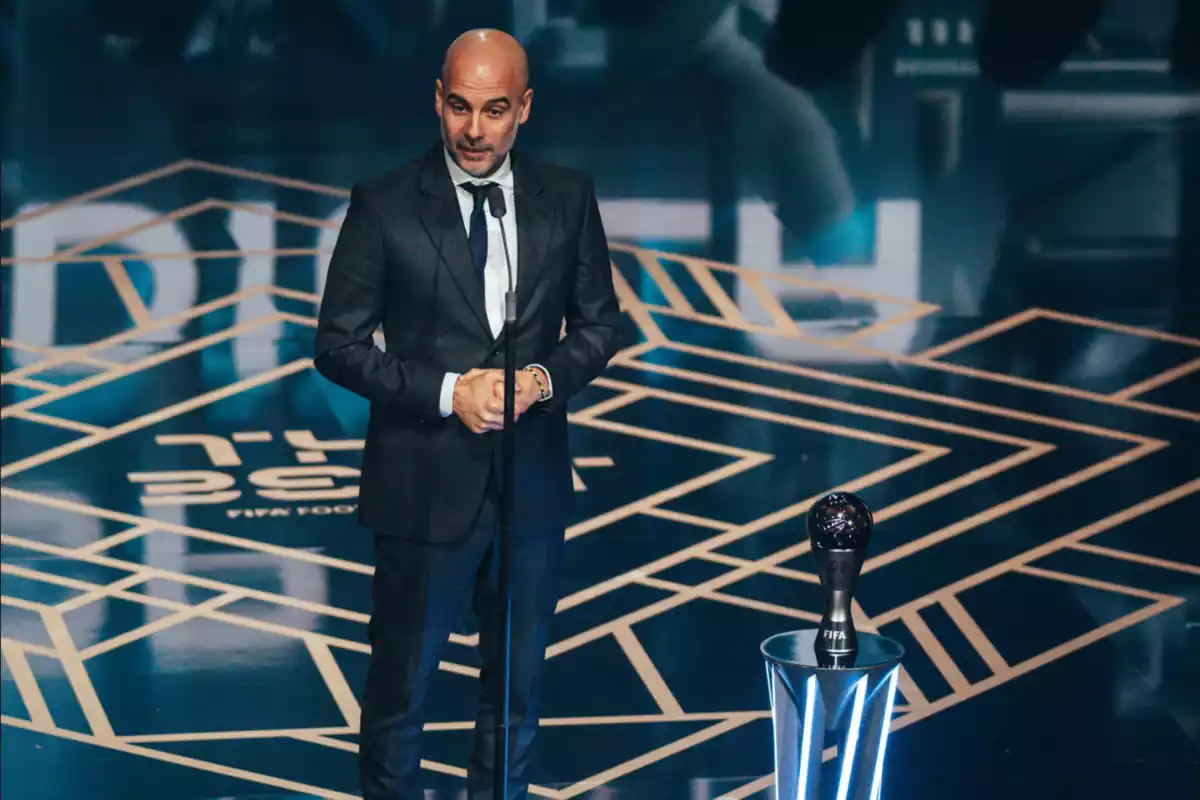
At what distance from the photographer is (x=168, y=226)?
16.8 ft

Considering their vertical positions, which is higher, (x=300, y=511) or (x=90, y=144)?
(x=90, y=144)

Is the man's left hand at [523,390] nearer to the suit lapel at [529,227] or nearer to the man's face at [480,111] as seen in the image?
the suit lapel at [529,227]

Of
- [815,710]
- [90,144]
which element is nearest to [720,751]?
[815,710]

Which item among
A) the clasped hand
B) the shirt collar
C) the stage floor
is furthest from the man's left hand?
the stage floor

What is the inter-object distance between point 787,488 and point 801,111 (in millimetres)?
1172

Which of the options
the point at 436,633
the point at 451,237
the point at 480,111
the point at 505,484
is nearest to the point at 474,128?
the point at 480,111

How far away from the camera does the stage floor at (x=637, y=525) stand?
3.88 metres

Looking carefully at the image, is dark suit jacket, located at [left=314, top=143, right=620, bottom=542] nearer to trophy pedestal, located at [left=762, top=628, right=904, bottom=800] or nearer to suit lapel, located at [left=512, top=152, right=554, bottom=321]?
suit lapel, located at [left=512, top=152, right=554, bottom=321]

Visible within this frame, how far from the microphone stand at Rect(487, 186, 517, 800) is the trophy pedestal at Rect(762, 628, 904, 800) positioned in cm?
38

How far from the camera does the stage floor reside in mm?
3885

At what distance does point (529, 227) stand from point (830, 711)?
2.77ft

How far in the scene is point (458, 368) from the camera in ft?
9.21

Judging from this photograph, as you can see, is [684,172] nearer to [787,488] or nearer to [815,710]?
[787,488]

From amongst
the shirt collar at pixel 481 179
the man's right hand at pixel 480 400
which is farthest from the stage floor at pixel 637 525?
the shirt collar at pixel 481 179
